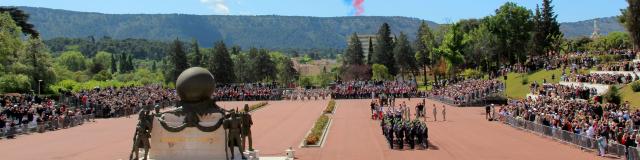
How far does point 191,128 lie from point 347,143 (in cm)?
1230

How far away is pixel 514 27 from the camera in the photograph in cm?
9344

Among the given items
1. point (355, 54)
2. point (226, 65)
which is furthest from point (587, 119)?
point (355, 54)

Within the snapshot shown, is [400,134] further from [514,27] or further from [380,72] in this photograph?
[380,72]

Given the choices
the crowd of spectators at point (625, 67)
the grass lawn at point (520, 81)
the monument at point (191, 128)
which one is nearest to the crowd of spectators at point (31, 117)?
the monument at point (191, 128)

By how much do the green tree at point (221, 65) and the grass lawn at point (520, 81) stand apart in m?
51.2

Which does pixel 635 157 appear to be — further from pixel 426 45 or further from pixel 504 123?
pixel 426 45

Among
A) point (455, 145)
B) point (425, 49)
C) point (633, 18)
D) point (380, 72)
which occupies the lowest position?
point (455, 145)

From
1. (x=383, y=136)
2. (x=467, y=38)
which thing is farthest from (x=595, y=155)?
(x=467, y=38)

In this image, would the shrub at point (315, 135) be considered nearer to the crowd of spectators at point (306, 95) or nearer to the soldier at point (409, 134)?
the soldier at point (409, 134)

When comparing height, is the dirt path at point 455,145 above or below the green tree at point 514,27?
below

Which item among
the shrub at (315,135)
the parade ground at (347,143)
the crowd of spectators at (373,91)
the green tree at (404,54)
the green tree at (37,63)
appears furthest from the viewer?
the green tree at (404,54)

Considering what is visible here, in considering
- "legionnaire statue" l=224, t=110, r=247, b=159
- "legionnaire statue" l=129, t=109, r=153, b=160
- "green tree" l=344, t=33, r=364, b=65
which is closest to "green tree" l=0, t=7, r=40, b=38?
"legionnaire statue" l=129, t=109, r=153, b=160

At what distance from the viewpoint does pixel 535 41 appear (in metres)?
91.6

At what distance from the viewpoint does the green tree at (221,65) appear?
11550cm
